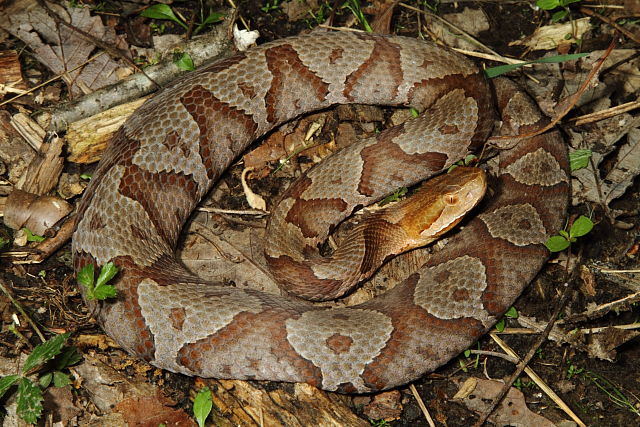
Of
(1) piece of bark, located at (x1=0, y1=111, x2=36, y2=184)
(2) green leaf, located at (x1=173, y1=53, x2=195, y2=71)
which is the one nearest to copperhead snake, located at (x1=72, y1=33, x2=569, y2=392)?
(2) green leaf, located at (x1=173, y1=53, x2=195, y2=71)

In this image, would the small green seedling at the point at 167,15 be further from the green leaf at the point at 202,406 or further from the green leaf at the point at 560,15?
the green leaf at the point at 202,406

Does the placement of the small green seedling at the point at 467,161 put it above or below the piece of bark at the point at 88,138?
below

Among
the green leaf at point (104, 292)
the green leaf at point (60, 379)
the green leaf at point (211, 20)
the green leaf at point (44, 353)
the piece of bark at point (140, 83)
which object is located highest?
the green leaf at point (211, 20)

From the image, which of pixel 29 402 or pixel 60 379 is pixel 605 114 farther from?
pixel 29 402

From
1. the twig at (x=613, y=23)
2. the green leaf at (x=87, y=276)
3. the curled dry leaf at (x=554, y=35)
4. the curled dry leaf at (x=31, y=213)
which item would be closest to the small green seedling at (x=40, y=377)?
the green leaf at (x=87, y=276)

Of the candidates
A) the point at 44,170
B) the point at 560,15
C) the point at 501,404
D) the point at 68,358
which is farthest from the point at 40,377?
the point at 560,15

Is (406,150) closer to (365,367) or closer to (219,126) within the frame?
(219,126)

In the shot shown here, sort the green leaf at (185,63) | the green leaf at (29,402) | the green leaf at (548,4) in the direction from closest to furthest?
the green leaf at (29,402) → the green leaf at (185,63) → the green leaf at (548,4)
